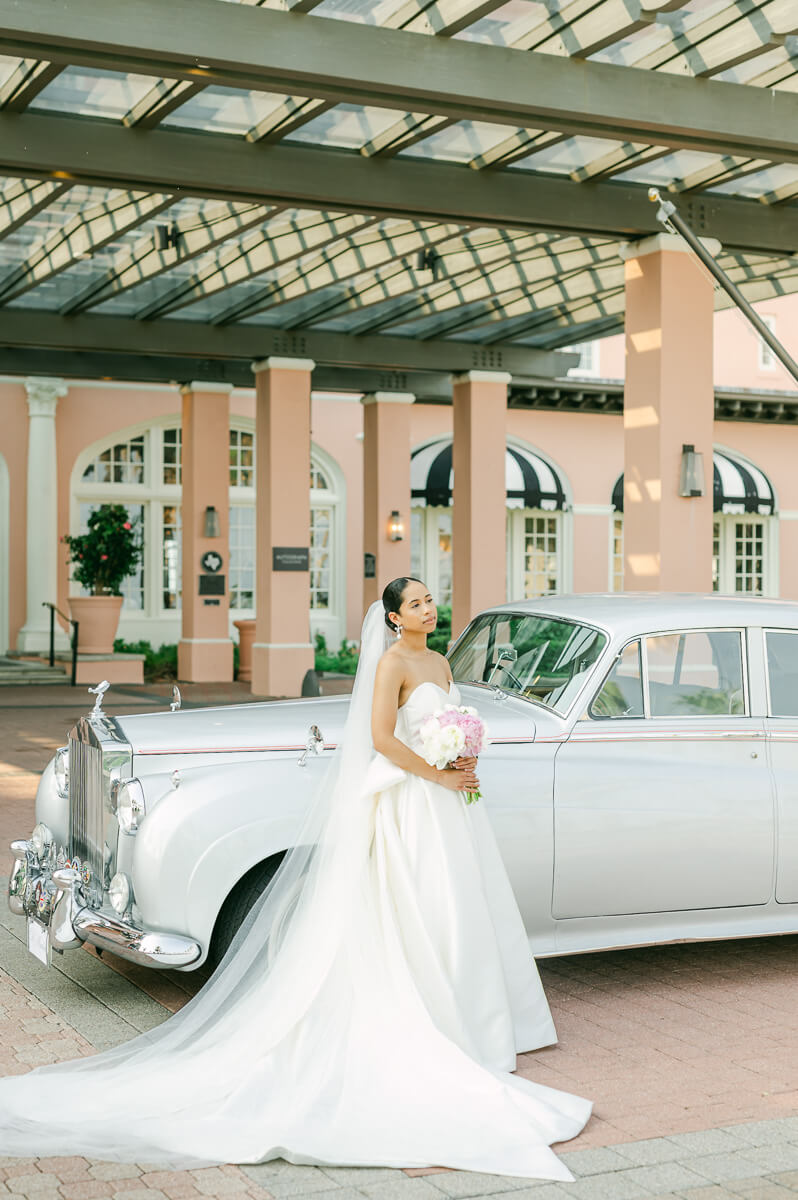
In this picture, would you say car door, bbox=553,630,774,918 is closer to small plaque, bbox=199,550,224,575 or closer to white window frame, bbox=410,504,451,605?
small plaque, bbox=199,550,224,575

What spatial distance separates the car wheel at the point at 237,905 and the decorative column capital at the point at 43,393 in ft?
63.7

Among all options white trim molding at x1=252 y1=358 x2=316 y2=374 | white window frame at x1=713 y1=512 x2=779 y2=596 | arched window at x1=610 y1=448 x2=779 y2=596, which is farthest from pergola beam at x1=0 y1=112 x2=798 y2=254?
white window frame at x1=713 y1=512 x2=779 y2=596

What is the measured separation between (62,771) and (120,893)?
41.6 inches

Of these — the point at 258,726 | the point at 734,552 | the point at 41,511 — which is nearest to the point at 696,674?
the point at 258,726

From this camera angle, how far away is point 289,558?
17.8m

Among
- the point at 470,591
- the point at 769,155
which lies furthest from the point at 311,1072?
the point at 470,591

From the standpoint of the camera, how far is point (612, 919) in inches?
207

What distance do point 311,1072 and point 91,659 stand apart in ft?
55.2

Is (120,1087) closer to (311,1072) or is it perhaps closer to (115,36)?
(311,1072)

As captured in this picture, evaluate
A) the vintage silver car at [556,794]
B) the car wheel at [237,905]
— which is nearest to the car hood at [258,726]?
the vintage silver car at [556,794]

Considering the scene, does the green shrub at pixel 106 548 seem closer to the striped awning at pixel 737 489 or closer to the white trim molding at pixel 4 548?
the white trim molding at pixel 4 548

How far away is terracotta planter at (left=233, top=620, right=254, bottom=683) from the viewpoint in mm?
21094

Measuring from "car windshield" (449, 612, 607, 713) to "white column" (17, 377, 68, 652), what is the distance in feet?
57.6

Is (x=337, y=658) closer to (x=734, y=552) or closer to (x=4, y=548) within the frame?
(x=4, y=548)
